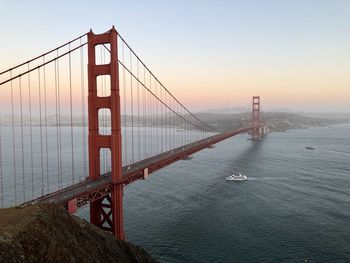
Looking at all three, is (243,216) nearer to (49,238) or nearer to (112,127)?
(112,127)

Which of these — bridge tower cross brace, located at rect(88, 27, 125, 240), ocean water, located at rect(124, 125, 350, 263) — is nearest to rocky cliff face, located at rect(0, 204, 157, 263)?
bridge tower cross brace, located at rect(88, 27, 125, 240)

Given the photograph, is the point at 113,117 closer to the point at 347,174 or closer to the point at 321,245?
the point at 321,245

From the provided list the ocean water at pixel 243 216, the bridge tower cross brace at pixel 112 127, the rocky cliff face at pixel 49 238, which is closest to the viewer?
the rocky cliff face at pixel 49 238

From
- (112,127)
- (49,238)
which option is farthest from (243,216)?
(49,238)

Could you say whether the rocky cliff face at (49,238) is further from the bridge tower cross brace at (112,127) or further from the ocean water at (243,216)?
the ocean water at (243,216)

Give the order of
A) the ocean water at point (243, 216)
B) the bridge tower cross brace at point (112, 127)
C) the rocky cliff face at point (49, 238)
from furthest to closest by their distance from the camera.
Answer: the ocean water at point (243, 216) → the bridge tower cross brace at point (112, 127) → the rocky cliff face at point (49, 238)

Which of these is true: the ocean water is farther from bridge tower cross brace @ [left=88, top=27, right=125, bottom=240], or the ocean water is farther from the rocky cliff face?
the rocky cliff face

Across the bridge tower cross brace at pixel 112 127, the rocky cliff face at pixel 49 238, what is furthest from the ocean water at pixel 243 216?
the rocky cliff face at pixel 49 238
